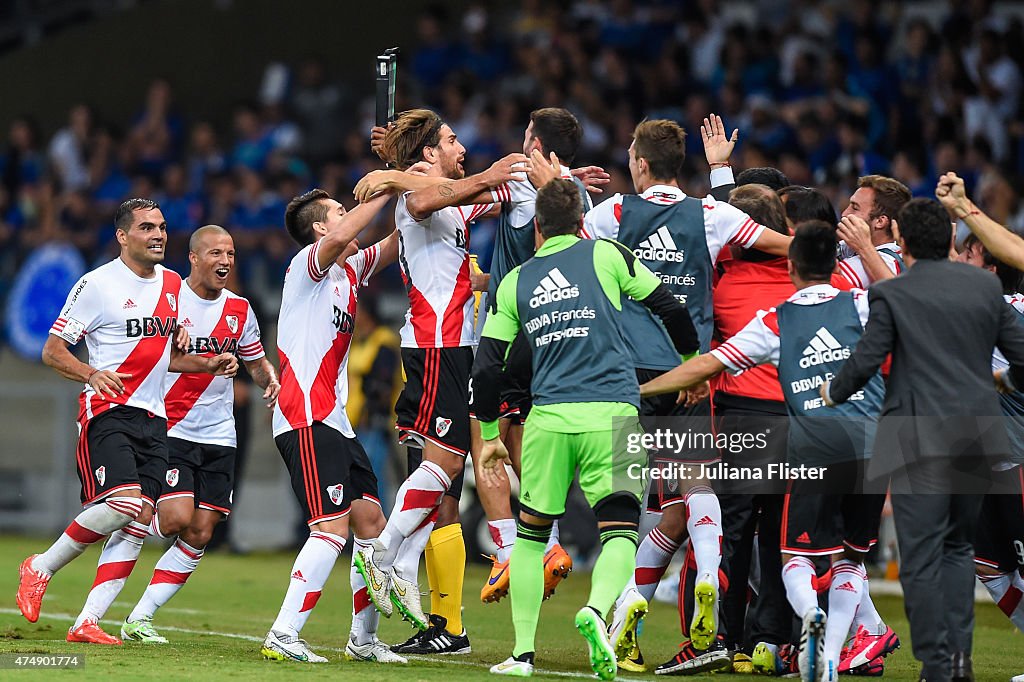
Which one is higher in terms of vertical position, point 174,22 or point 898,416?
point 174,22

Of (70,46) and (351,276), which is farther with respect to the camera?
(70,46)

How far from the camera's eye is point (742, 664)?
8.04 meters

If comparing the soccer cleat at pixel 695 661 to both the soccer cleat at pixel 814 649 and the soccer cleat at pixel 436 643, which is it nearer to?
the soccer cleat at pixel 814 649

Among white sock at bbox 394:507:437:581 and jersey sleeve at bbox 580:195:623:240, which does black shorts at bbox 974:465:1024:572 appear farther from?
white sock at bbox 394:507:437:581

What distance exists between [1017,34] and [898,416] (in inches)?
407

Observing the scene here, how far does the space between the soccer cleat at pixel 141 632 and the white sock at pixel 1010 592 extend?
497 centimetres

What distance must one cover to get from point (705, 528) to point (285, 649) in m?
2.41

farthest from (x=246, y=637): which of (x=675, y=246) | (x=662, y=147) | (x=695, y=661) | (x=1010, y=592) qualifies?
(x=1010, y=592)

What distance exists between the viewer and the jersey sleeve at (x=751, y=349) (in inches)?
282

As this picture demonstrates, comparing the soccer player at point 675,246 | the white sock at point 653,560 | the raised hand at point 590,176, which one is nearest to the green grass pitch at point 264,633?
the white sock at point 653,560

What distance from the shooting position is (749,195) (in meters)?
8.23

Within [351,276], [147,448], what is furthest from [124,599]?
[351,276]

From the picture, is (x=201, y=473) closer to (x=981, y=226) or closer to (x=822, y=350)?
(x=822, y=350)

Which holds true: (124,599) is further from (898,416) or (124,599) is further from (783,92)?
A: (783,92)
